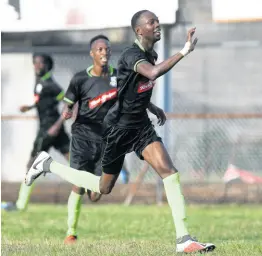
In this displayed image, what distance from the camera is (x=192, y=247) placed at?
998 cm

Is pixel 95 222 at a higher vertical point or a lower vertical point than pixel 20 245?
lower

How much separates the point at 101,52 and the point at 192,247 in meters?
3.74

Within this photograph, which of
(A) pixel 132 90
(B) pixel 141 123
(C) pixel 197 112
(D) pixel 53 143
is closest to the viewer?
(A) pixel 132 90

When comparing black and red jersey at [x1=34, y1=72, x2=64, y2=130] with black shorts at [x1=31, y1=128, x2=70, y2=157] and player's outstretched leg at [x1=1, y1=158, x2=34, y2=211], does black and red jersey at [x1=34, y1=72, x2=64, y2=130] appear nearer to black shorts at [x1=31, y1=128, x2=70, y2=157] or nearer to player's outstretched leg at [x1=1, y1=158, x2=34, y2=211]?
black shorts at [x1=31, y1=128, x2=70, y2=157]

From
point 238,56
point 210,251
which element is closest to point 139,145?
point 210,251

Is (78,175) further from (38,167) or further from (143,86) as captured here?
(143,86)

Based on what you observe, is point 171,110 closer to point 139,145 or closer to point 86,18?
point 86,18

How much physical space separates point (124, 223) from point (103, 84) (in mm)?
3616

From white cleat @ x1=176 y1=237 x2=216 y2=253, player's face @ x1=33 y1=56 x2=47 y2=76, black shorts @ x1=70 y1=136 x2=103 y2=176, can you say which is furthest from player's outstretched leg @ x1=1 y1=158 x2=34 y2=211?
white cleat @ x1=176 y1=237 x2=216 y2=253

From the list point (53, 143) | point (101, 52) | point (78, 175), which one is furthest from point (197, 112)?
point (78, 175)

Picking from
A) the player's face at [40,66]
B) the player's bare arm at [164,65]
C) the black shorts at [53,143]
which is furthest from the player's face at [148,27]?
the player's face at [40,66]

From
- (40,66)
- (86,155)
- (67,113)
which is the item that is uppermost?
(67,113)

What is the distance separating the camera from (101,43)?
13.0 meters

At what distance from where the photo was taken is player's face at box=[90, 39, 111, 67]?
1298 cm
